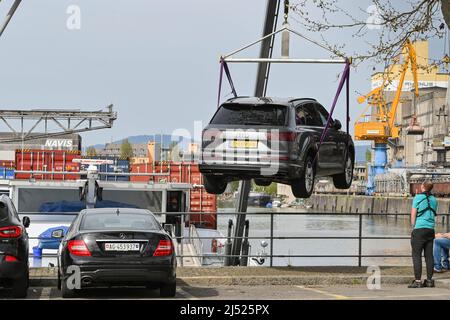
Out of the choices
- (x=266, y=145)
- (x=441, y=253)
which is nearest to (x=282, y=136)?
(x=266, y=145)

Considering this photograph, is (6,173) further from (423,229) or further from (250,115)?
(250,115)

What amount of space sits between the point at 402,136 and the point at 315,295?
454 feet

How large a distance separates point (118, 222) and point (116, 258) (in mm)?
728

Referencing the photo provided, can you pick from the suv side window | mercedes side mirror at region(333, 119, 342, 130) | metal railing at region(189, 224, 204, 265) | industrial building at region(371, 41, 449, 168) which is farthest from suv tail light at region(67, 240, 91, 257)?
industrial building at region(371, 41, 449, 168)

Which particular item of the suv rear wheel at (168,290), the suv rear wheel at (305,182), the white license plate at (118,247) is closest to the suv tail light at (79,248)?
the white license plate at (118,247)

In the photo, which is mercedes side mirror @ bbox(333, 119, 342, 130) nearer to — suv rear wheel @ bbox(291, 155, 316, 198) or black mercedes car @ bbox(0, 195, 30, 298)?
suv rear wheel @ bbox(291, 155, 316, 198)

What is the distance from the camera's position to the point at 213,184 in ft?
39.3

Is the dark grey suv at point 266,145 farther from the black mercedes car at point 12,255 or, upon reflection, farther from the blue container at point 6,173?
the blue container at point 6,173

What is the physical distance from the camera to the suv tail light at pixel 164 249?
42.3 feet

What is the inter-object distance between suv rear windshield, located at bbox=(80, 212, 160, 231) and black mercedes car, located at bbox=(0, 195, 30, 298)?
907 mm

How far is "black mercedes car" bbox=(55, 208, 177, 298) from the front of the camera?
12.6 metres
